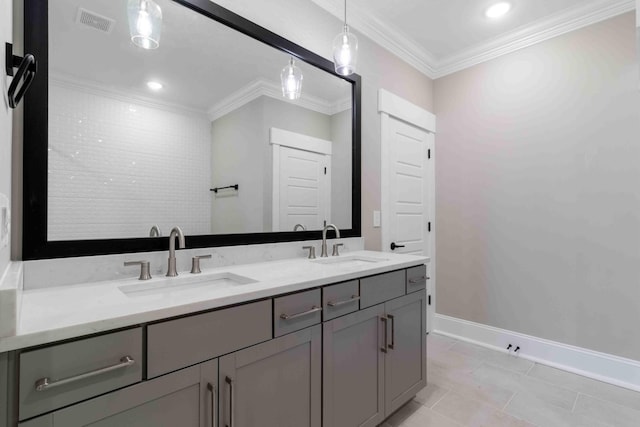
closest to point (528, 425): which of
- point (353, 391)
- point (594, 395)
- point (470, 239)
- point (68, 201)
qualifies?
point (594, 395)

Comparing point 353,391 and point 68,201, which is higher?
point 68,201

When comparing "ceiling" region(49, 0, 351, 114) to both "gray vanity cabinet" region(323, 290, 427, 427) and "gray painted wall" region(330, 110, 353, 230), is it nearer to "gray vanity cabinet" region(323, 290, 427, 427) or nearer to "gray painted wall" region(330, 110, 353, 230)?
"gray painted wall" region(330, 110, 353, 230)

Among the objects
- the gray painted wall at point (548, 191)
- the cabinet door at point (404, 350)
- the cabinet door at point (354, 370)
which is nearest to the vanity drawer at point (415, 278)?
the cabinet door at point (404, 350)

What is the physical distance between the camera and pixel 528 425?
5.78ft

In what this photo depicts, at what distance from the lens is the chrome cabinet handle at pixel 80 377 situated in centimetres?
70

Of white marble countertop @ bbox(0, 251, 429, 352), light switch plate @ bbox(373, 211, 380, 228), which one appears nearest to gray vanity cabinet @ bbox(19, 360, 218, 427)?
white marble countertop @ bbox(0, 251, 429, 352)

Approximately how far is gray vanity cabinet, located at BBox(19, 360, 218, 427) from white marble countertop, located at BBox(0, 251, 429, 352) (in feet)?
0.59

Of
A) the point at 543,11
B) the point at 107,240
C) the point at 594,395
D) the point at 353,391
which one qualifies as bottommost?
the point at 594,395

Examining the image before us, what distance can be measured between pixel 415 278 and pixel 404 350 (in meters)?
0.42

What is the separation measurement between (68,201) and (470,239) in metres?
3.08

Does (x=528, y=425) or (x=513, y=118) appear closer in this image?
(x=528, y=425)

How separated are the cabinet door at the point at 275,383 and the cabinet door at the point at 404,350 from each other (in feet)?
1.76

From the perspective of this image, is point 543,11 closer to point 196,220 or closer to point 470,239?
point 470,239

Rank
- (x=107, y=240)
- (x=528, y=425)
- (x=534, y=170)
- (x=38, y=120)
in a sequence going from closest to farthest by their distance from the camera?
1. (x=38, y=120)
2. (x=107, y=240)
3. (x=528, y=425)
4. (x=534, y=170)
